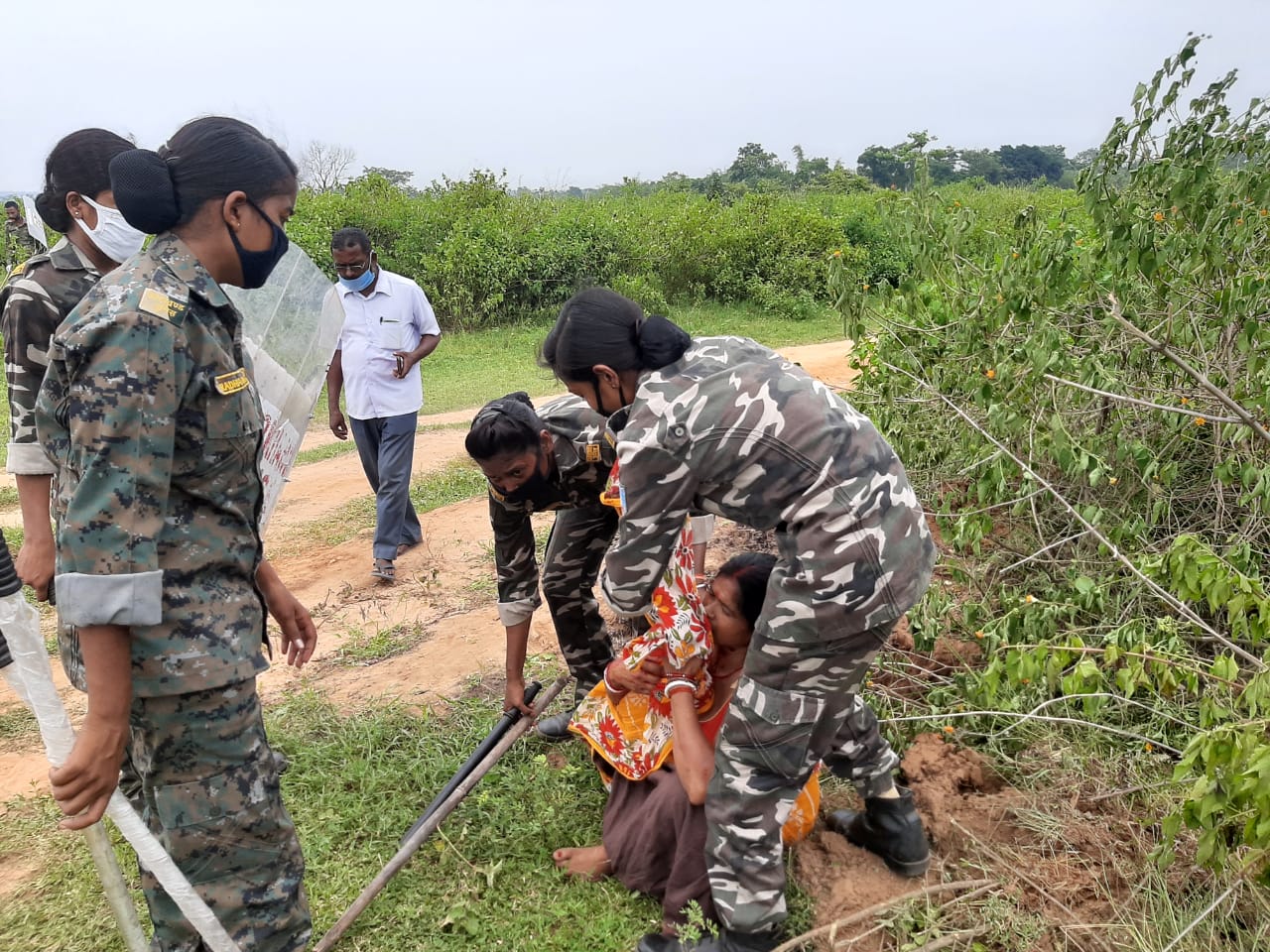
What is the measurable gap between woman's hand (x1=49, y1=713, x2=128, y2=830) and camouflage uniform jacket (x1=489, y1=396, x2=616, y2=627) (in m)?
1.32

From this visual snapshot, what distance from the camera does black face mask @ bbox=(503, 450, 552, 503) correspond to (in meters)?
2.68

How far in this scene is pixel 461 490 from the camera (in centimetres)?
665

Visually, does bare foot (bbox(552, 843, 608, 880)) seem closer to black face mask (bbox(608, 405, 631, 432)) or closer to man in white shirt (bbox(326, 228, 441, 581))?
black face mask (bbox(608, 405, 631, 432))

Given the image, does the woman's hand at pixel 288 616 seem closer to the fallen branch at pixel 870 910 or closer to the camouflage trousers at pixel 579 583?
the camouflage trousers at pixel 579 583

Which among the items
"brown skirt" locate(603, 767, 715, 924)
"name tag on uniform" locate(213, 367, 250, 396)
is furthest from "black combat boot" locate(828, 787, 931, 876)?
"name tag on uniform" locate(213, 367, 250, 396)

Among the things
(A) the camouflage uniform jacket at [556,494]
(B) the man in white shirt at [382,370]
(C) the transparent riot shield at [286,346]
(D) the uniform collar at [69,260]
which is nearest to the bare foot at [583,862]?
(A) the camouflage uniform jacket at [556,494]

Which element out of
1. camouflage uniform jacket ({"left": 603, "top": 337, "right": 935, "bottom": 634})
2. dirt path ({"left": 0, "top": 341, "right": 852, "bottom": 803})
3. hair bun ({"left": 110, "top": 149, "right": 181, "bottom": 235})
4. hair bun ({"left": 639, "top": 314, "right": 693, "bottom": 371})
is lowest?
dirt path ({"left": 0, "top": 341, "right": 852, "bottom": 803})

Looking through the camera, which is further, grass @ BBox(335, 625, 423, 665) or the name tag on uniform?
grass @ BBox(335, 625, 423, 665)

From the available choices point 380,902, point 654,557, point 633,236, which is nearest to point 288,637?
point 380,902

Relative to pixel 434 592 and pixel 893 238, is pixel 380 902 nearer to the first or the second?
pixel 434 592

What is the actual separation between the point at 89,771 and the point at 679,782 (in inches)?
57.1

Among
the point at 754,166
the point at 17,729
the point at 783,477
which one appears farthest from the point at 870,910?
the point at 754,166

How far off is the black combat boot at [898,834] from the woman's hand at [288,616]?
5.36 feet

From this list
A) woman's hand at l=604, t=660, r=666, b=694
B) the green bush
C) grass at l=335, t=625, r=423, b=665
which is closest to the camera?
woman's hand at l=604, t=660, r=666, b=694
